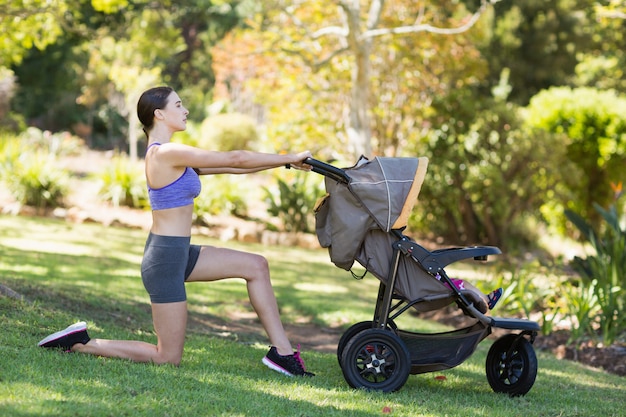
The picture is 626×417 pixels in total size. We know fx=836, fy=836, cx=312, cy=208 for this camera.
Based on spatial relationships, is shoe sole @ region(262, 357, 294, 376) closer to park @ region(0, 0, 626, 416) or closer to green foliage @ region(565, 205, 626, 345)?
park @ region(0, 0, 626, 416)

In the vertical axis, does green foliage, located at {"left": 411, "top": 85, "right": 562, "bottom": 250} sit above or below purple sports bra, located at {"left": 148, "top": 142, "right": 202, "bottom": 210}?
above

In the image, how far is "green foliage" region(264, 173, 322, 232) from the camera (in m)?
13.6

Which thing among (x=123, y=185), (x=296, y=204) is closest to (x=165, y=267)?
(x=296, y=204)

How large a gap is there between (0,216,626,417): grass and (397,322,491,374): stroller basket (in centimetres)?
17

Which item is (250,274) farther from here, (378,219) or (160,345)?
(378,219)

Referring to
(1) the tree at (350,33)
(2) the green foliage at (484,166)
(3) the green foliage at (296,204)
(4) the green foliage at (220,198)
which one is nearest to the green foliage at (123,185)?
(4) the green foliage at (220,198)

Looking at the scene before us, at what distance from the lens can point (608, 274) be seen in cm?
754

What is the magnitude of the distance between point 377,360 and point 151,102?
1.87 metres

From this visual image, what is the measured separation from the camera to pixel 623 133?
1538 cm

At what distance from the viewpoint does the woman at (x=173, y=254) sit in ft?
14.6

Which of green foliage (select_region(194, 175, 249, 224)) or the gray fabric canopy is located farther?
green foliage (select_region(194, 175, 249, 224))

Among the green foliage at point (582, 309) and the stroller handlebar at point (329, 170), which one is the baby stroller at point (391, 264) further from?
the green foliage at point (582, 309)

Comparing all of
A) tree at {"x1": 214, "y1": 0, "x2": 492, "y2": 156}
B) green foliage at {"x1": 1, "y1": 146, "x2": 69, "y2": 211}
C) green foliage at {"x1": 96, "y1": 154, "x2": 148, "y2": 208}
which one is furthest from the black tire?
green foliage at {"x1": 1, "y1": 146, "x2": 69, "y2": 211}

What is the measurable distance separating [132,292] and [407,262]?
13.0ft
